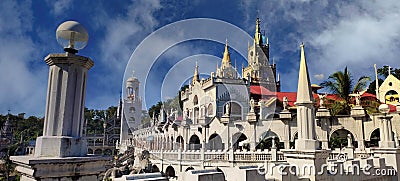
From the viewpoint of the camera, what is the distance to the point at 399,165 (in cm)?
786

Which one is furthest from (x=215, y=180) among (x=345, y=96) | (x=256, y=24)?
(x=256, y=24)

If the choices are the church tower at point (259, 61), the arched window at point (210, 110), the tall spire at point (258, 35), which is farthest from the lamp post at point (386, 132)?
the tall spire at point (258, 35)

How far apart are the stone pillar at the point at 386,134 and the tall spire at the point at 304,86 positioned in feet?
13.7

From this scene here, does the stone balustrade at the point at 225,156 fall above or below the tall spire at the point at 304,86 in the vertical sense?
below

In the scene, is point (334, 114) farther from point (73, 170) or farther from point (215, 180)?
point (73, 170)

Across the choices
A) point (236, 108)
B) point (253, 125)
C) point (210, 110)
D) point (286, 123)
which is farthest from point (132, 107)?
point (286, 123)

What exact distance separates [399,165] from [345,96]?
15660mm

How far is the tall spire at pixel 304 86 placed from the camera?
5702mm

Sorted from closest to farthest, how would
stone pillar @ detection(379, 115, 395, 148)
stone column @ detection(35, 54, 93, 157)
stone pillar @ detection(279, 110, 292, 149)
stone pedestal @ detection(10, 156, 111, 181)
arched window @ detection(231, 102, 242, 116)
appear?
→ stone pedestal @ detection(10, 156, 111, 181) < stone column @ detection(35, 54, 93, 157) < stone pillar @ detection(379, 115, 395, 148) < stone pillar @ detection(279, 110, 292, 149) < arched window @ detection(231, 102, 242, 116)

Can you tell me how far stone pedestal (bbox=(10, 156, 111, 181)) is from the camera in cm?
243

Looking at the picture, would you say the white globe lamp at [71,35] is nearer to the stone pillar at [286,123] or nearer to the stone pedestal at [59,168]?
the stone pedestal at [59,168]

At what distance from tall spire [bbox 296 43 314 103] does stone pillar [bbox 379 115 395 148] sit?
13.7 ft

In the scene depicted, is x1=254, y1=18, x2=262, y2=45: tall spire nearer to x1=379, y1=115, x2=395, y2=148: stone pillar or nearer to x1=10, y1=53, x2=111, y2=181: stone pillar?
x1=379, y1=115, x2=395, y2=148: stone pillar

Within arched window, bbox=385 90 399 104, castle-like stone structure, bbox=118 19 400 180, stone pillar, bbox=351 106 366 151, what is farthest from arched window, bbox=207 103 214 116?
arched window, bbox=385 90 399 104
